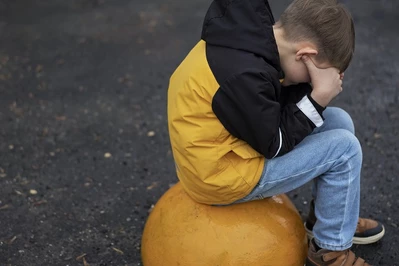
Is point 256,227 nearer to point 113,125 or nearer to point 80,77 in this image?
point 113,125

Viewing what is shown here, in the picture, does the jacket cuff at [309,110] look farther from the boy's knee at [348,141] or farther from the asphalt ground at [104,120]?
the asphalt ground at [104,120]

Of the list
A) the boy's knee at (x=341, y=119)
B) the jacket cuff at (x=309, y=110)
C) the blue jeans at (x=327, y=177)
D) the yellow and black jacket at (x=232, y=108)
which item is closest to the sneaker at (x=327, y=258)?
the blue jeans at (x=327, y=177)

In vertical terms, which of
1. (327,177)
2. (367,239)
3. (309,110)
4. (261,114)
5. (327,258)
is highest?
(261,114)

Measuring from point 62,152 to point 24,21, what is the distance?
3.39 m

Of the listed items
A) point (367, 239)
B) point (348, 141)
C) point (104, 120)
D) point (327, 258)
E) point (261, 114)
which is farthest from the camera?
point (104, 120)

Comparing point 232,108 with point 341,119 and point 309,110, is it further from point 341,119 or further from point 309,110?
point 341,119

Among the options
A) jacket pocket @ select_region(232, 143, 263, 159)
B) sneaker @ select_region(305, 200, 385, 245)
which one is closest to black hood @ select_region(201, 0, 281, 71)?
jacket pocket @ select_region(232, 143, 263, 159)

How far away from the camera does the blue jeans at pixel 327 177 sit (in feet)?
11.3

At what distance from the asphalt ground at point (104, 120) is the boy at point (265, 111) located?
0.94 meters

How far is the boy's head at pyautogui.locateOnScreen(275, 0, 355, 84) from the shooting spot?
3217mm

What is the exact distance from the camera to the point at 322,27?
3217 mm

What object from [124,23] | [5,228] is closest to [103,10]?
[124,23]

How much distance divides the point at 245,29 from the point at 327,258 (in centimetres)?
142

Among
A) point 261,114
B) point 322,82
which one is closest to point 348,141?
point 322,82
